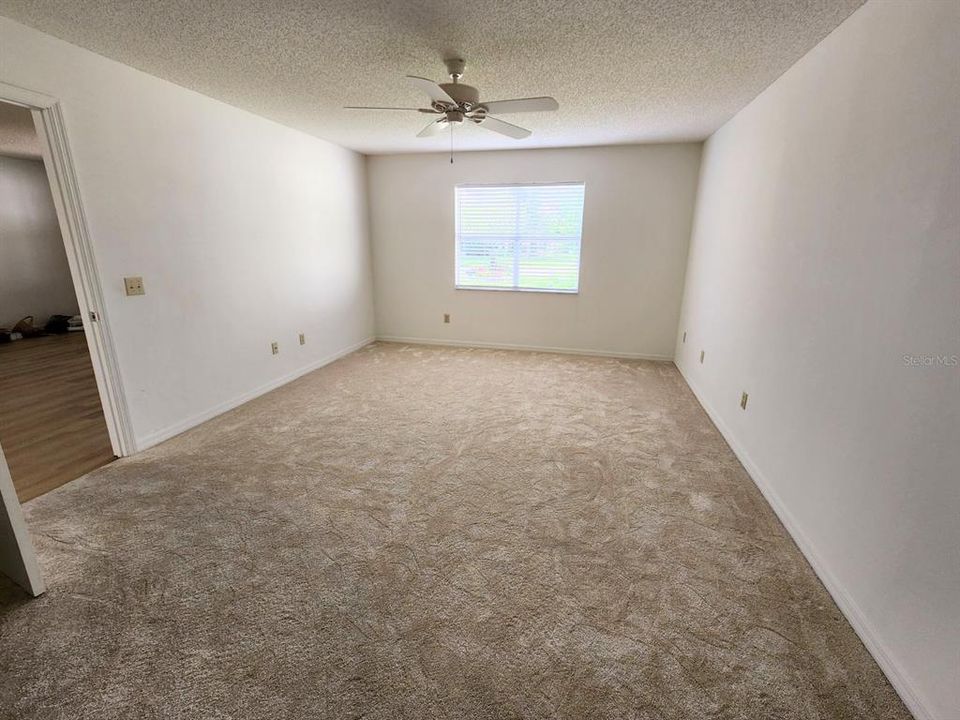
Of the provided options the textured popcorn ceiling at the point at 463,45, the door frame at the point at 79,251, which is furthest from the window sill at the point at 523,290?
the door frame at the point at 79,251

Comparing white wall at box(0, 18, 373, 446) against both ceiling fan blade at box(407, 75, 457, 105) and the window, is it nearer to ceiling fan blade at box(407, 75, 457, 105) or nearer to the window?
the window

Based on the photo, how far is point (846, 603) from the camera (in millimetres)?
1550

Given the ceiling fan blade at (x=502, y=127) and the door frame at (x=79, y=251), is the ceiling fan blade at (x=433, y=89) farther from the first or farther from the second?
the door frame at (x=79, y=251)

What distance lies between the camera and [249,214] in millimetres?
3479

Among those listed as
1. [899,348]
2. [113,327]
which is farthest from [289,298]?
[899,348]

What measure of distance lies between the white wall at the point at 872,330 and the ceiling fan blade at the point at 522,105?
130 centimetres

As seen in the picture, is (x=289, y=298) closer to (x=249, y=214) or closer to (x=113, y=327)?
(x=249, y=214)

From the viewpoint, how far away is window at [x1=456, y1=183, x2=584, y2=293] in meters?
4.75

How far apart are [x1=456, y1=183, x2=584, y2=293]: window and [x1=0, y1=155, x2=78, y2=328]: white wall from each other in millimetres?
5446

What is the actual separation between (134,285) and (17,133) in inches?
139

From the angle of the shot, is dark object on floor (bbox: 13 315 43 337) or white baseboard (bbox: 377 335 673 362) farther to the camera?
dark object on floor (bbox: 13 315 43 337)

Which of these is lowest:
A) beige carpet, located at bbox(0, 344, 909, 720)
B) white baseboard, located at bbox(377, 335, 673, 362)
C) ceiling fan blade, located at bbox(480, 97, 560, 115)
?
beige carpet, located at bbox(0, 344, 909, 720)

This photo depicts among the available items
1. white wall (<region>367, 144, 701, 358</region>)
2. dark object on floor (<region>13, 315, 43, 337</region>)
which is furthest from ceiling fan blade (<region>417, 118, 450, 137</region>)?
dark object on floor (<region>13, 315, 43, 337</region>)

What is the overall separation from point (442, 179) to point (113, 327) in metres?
3.57
